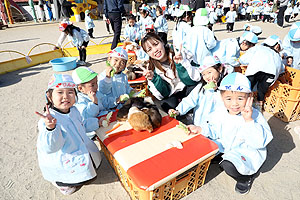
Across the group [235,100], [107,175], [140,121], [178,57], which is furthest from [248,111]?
[107,175]

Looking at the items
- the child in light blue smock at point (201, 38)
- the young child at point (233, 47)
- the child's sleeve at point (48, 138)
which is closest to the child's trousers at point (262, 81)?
the young child at point (233, 47)

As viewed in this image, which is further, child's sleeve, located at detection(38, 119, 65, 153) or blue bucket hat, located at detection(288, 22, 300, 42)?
blue bucket hat, located at detection(288, 22, 300, 42)

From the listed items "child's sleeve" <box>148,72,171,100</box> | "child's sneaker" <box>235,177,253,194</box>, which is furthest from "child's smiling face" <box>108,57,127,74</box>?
"child's sneaker" <box>235,177,253,194</box>

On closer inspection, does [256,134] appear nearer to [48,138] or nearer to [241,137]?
[241,137]

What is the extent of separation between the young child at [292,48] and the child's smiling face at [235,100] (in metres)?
2.33

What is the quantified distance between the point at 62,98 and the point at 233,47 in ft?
10.1

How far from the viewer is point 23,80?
466 centimetres

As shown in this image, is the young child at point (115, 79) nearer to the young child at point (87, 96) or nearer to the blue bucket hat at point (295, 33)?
the young child at point (87, 96)

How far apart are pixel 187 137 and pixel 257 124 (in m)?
0.59

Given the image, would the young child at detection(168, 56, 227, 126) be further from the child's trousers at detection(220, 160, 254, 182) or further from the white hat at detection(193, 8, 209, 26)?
the white hat at detection(193, 8, 209, 26)

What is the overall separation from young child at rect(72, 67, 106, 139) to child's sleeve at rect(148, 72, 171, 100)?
0.77 metres

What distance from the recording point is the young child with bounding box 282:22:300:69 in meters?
2.96

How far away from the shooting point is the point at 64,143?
1.43 meters

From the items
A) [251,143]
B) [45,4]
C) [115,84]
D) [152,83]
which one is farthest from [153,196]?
[45,4]
